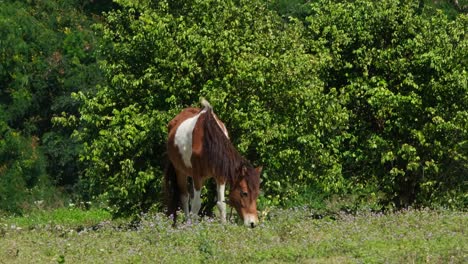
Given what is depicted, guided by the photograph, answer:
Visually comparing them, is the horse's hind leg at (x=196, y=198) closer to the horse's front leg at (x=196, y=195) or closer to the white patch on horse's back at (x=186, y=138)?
the horse's front leg at (x=196, y=195)

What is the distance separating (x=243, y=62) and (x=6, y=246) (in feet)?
17.0

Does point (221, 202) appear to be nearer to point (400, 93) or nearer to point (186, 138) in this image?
point (186, 138)

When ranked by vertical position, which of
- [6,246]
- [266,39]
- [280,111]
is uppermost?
[266,39]

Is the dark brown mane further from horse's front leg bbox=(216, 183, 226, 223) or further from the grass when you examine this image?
the grass

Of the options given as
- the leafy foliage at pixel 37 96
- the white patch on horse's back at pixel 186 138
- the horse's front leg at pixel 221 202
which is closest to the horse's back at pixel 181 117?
the white patch on horse's back at pixel 186 138

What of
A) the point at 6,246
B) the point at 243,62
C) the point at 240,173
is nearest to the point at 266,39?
the point at 243,62

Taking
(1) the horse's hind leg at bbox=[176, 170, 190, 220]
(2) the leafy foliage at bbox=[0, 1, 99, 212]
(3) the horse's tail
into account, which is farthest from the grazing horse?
(2) the leafy foliage at bbox=[0, 1, 99, 212]

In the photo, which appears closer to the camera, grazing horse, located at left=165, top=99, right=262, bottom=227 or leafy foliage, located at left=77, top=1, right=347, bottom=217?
grazing horse, located at left=165, top=99, right=262, bottom=227

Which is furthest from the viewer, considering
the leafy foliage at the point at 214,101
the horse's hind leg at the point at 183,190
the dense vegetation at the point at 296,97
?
the dense vegetation at the point at 296,97

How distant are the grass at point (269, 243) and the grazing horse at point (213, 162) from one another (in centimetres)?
58

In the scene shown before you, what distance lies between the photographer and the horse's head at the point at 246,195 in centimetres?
1327

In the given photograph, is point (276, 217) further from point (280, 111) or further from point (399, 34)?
point (399, 34)

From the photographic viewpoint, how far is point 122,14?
1688 cm

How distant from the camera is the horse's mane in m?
13.4
